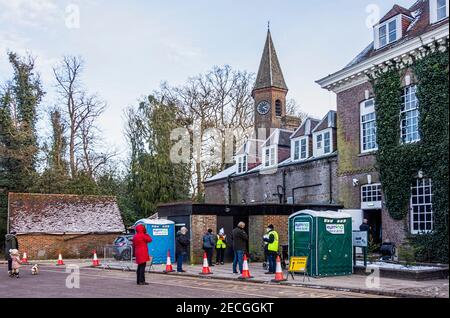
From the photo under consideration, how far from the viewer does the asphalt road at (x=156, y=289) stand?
1344 cm

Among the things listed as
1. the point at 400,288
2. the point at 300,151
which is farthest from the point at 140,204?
the point at 400,288

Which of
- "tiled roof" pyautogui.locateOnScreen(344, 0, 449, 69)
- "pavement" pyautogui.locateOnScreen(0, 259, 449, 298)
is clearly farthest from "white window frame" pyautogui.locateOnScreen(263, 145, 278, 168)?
"pavement" pyautogui.locateOnScreen(0, 259, 449, 298)

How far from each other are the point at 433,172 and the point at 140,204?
28.2m

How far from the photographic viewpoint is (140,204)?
44.3m

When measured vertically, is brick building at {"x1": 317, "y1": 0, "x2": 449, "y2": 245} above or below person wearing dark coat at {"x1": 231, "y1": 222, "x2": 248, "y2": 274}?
above

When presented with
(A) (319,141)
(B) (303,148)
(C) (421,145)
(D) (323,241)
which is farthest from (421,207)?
(B) (303,148)

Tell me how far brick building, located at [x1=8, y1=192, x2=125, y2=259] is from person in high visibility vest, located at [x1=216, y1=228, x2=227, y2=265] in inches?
574

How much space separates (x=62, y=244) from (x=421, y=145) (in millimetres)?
24341

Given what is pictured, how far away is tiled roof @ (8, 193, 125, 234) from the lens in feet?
117

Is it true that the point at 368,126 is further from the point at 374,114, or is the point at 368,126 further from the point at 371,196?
the point at 371,196

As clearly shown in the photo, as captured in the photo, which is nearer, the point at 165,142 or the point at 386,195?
the point at 386,195

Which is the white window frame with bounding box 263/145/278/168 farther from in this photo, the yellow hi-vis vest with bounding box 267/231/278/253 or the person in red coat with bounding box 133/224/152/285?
the person in red coat with bounding box 133/224/152/285

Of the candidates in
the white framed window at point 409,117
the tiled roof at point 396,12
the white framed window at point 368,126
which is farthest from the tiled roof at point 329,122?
the white framed window at point 409,117
